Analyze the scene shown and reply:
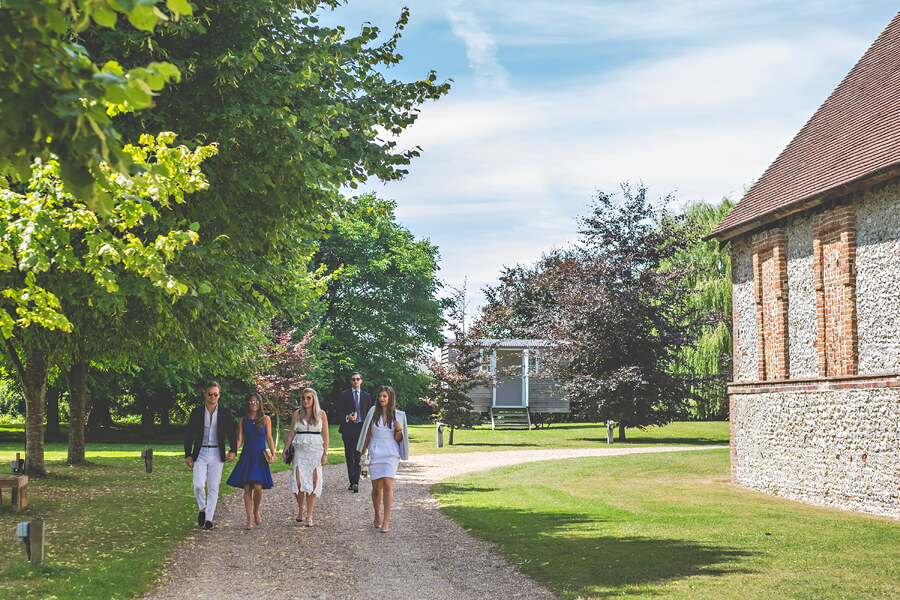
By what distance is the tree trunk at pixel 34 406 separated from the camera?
1730 centimetres

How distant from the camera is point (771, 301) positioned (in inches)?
672

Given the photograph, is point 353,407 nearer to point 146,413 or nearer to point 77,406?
point 77,406

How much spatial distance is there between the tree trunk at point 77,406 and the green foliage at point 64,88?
1904cm

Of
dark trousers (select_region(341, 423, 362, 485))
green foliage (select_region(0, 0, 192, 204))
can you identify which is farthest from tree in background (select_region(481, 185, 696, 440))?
green foliage (select_region(0, 0, 192, 204))

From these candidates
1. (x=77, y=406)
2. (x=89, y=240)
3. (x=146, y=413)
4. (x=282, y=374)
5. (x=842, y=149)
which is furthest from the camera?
(x=146, y=413)

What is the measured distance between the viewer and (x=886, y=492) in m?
13.2

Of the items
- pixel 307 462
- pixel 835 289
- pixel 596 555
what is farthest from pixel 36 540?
pixel 835 289

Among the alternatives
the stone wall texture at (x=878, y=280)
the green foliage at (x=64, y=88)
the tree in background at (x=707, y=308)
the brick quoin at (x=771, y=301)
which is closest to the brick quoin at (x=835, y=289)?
the stone wall texture at (x=878, y=280)

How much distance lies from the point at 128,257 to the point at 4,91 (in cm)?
581

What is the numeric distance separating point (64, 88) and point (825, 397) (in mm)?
14767

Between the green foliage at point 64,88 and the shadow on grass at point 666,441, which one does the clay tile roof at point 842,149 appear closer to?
the green foliage at point 64,88

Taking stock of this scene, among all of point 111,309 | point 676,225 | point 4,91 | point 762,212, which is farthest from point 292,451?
point 676,225

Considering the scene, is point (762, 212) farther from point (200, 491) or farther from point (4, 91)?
point (4, 91)

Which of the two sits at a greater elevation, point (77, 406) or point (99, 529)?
point (77, 406)
